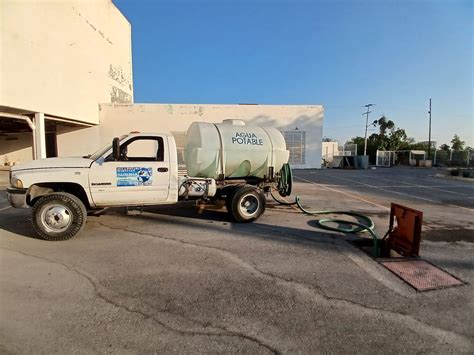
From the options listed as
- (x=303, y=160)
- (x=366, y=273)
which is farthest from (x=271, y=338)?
(x=303, y=160)

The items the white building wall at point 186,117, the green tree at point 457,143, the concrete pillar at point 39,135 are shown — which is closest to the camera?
the concrete pillar at point 39,135

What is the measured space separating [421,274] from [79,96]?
2339 cm

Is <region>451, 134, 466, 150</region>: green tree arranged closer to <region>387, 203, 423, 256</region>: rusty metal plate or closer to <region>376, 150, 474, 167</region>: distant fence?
<region>376, 150, 474, 167</region>: distant fence

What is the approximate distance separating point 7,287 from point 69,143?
25914 millimetres

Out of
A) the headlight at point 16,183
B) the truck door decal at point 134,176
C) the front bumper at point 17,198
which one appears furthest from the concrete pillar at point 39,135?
the truck door decal at point 134,176

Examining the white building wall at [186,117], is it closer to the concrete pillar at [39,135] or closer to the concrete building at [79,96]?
the concrete building at [79,96]

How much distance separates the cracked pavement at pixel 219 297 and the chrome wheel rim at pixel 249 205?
3.94ft

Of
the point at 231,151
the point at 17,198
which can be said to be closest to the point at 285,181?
the point at 231,151

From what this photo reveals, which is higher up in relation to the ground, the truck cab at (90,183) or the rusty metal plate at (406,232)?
the truck cab at (90,183)

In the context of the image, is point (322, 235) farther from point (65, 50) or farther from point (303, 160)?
point (303, 160)

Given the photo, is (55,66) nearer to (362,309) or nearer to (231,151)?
(231,151)

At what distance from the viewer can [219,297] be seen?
3381mm

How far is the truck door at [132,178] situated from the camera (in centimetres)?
562

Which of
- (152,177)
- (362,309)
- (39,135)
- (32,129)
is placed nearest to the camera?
(362,309)
